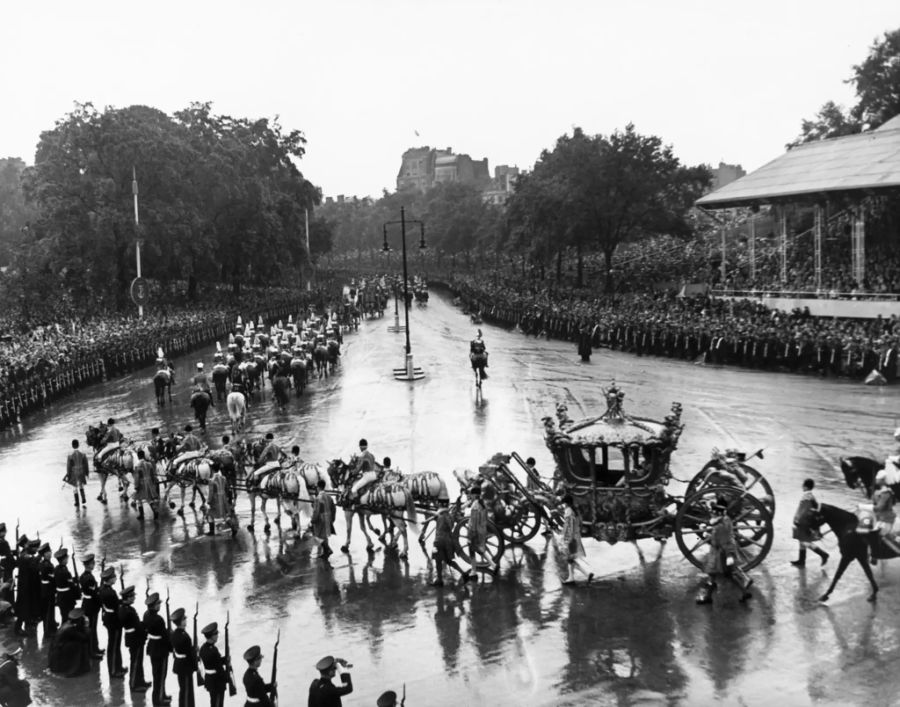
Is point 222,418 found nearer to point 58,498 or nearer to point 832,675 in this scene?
point 58,498

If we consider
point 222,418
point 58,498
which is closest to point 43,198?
point 222,418

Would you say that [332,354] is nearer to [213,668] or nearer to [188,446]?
[188,446]

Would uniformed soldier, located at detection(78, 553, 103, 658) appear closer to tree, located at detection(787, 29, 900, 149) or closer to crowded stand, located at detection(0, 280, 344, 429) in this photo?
crowded stand, located at detection(0, 280, 344, 429)

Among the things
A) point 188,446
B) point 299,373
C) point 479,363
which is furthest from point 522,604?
point 299,373

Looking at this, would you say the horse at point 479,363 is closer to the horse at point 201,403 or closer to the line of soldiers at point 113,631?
the horse at point 201,403

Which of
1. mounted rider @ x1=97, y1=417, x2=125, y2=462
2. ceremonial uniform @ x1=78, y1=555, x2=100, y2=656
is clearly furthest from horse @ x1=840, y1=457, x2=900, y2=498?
mounted rider @ x1=97, y1=417, x2=125, y2=462

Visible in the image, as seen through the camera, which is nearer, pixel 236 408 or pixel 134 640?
pixel 134 640
